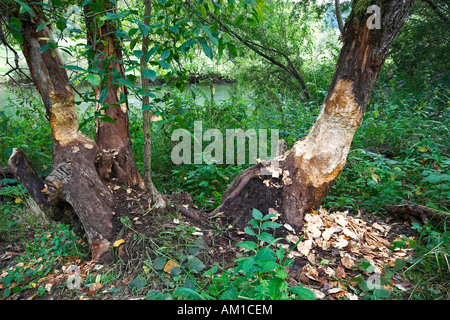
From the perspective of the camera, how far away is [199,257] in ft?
6.68

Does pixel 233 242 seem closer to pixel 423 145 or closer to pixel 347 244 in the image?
pixel 347 244

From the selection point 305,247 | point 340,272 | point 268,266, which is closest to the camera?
point 268,266

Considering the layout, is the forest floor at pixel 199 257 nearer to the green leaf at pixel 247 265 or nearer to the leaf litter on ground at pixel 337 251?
the leaf litter on ground at pixel 337 251

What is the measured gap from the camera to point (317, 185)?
2.45 meters

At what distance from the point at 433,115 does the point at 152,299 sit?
4.56 metres

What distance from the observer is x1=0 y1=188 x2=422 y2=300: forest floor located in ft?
5.99

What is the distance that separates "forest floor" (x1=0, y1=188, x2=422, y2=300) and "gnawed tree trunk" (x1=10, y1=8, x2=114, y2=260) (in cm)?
15

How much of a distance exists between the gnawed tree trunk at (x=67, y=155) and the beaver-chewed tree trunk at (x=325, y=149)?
99 cm

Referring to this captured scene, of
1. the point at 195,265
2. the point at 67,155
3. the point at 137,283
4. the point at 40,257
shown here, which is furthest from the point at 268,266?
the point at 40,257

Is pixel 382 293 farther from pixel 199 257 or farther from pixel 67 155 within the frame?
pixel 67 155

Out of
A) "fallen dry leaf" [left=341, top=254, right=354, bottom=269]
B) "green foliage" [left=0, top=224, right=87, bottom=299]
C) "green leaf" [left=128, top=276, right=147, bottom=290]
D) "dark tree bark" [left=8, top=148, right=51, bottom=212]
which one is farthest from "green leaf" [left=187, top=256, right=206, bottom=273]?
"dark tree bark" [left=8, top=148, right=51, bottom=212]

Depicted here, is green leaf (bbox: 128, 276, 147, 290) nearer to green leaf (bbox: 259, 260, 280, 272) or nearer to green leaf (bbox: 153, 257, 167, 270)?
green leaf (bbox: 153, 257, 167, 270)

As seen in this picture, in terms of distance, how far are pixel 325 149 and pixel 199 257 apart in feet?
4.38
